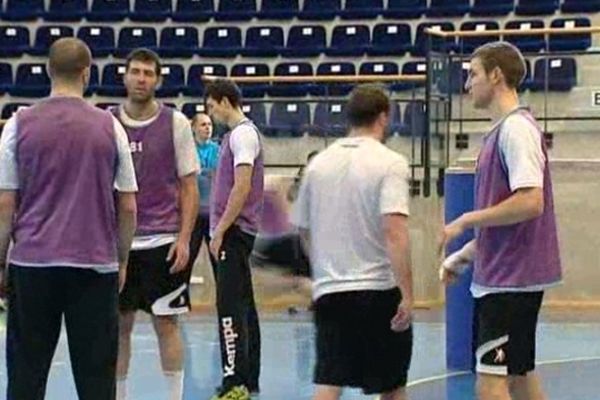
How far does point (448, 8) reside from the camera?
1780cm

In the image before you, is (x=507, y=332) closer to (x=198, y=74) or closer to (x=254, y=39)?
(x=198, y=74)

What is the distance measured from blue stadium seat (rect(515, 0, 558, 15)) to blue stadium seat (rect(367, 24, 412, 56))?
1.43 m

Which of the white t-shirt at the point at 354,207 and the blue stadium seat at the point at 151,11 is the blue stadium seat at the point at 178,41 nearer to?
the blue stadium seat at the point at 151,11

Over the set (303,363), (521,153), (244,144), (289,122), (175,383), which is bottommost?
(303,363)

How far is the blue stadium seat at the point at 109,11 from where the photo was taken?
19000 millimetres

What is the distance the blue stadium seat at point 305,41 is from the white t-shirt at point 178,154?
36.9ft

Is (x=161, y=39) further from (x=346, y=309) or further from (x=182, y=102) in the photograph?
(x=346, y=309)

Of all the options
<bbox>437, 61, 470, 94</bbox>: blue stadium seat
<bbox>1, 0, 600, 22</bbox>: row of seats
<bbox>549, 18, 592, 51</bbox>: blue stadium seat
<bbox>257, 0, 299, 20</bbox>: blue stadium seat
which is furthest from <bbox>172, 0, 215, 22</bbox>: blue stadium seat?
<bbox>437, 61, 470, 94</bbox>: blue stadium seat

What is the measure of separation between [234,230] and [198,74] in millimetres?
10688

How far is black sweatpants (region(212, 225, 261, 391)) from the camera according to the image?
7.29 metres

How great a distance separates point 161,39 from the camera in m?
18.6

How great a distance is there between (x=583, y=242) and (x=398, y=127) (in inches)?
82.2

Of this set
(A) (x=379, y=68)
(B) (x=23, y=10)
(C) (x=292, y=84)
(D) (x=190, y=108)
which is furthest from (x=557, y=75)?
(B) (x=23, y=10)

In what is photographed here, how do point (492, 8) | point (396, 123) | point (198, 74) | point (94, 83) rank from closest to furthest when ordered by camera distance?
point (396, 123)
point (492, 8)
point (198, 74)
point (94, 83)
